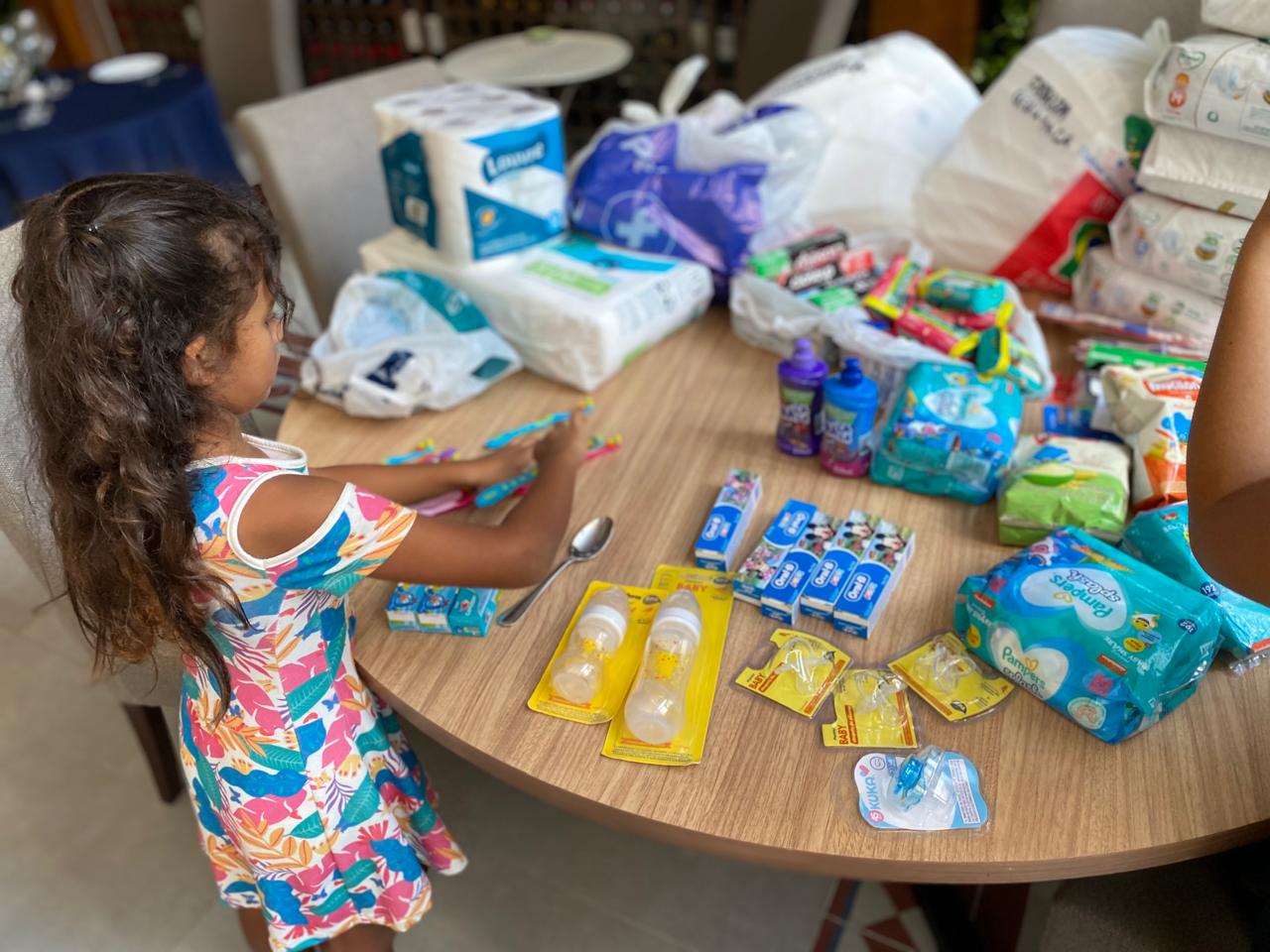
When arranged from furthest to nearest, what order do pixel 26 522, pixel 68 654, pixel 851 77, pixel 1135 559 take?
pixel 68 654 → pixel 851 77 → pixel 26 522 → pixel 1135 559

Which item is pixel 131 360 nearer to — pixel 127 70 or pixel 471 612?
pixel 471 612

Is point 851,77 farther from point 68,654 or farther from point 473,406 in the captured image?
point 68,654

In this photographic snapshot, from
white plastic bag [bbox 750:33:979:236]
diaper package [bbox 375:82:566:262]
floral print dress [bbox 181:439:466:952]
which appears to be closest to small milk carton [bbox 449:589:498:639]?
floral print dress [bbox 181:439:466:952]

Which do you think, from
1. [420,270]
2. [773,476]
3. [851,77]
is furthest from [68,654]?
[851,77]

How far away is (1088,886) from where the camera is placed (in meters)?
0.91

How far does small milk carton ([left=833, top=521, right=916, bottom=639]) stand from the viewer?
90cm

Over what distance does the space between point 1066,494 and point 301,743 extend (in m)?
0.86

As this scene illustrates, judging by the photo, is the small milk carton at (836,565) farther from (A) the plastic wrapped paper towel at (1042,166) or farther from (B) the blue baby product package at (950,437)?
(A) the plastic wrapped paper towel at (1042,166)

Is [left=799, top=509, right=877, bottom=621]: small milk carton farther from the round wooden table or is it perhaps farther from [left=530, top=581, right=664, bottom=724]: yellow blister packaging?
[left=530, top=581, right=664, bottom=724]: yellow blister packaging

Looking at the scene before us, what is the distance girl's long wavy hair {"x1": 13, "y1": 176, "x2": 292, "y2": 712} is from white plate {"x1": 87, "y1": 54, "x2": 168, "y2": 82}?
267 centimetres

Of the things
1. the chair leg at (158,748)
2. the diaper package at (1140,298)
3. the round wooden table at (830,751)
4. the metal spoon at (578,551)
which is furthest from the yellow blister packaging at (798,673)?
the chair leg at (158,748)

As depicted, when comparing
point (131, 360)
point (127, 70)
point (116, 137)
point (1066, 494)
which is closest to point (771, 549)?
point (1066, 494)

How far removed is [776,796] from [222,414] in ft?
2.02

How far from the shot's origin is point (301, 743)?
96 cm
